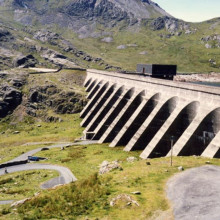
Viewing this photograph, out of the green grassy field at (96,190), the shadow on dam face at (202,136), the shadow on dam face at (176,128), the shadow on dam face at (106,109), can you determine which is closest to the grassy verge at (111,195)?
the green grassy field at (96,190)

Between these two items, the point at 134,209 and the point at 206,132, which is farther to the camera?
the point at 206,132

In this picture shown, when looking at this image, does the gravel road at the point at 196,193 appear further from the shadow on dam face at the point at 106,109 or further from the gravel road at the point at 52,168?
the shadow on dam face at the point at 106,109

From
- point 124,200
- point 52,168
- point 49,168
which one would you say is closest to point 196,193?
point 124,200

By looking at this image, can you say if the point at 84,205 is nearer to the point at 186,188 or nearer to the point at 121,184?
the point at 121,184

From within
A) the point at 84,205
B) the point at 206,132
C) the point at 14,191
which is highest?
the point at 206,132

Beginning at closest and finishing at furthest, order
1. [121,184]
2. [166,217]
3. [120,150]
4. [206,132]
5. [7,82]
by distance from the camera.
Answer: [166,217]
[121,184]
[206,132]
[120,150]
[7,82]

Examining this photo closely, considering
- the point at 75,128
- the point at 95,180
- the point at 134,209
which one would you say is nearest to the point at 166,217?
the point at 134,209

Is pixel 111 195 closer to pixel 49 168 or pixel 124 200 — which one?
pixel 124 200
